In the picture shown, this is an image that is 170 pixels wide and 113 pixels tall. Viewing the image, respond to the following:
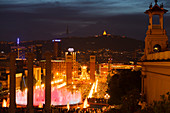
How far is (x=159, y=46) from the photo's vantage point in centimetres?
1445

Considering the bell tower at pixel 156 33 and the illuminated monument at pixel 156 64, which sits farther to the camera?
the bell tower at pixel 156 33

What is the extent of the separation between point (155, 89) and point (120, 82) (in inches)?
373

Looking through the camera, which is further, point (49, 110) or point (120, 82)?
point (49, 110)

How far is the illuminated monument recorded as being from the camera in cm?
982

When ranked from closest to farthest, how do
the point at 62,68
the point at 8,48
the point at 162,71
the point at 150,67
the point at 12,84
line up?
1. the point at 162,71
2. the point at 150,67
3. the point at 12,84
4. the point at 62,68
5. the point at 8,48

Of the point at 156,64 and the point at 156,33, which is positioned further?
the point at 156,33

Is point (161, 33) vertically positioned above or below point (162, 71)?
above

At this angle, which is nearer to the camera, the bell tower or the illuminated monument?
the illuminated monument

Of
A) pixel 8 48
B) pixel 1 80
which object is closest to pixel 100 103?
pixel 1 80

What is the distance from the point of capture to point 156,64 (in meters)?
10.6

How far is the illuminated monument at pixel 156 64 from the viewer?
387 inches

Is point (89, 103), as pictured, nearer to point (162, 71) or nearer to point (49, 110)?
point (49, 110)

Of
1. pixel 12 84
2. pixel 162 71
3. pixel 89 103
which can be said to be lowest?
pixel 89 103

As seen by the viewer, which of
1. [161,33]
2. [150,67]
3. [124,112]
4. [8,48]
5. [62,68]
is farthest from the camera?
[8,48]
